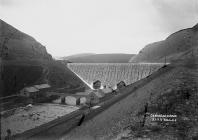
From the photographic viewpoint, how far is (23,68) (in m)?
74.7

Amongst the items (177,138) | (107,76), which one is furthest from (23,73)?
(177,138)

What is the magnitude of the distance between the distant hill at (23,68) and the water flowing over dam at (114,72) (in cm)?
822

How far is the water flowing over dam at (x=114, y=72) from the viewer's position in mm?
80375

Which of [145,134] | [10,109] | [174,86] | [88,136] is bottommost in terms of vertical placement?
[10,109]

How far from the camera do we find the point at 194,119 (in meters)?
16.3

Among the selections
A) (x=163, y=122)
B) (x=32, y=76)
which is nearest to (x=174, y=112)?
(x=163, y=122)

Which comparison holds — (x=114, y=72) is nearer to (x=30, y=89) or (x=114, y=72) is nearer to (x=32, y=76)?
(x=32, y=76)

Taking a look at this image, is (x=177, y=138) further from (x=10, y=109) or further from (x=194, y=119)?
(x=10, y=109)

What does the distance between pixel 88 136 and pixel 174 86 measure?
10.6 metres

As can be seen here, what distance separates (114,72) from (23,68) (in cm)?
3534

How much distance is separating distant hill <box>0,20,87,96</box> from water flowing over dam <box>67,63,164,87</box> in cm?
822

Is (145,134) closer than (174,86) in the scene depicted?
Yes

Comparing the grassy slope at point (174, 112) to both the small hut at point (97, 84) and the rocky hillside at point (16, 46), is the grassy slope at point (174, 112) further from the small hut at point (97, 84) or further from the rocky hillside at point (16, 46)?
the rocky hillside at point (16, 46)

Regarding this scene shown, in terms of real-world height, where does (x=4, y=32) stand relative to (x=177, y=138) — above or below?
above
